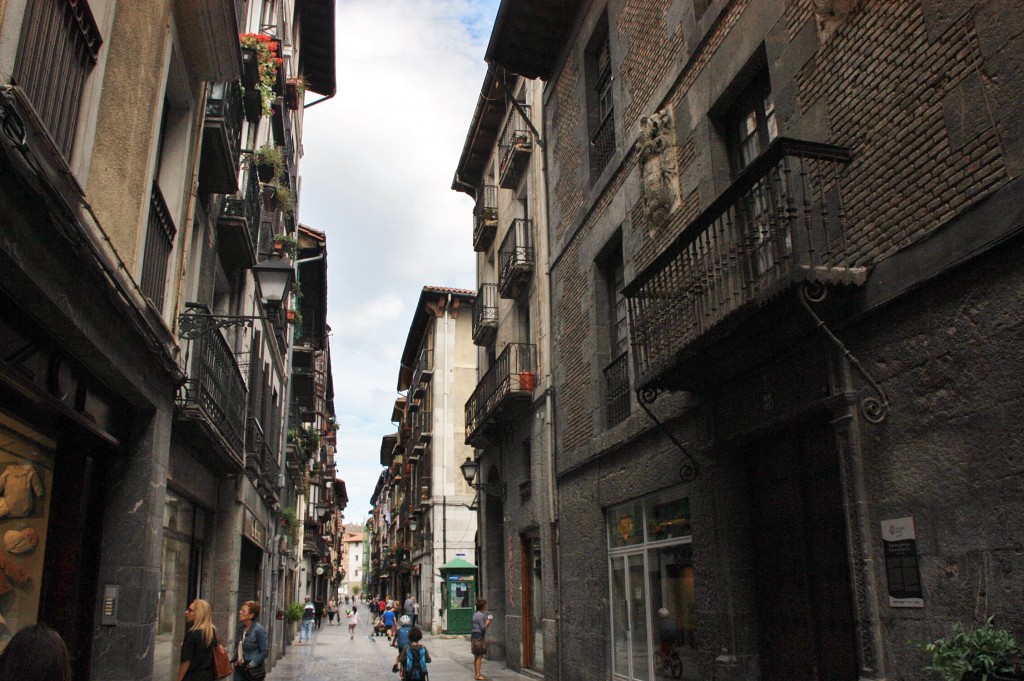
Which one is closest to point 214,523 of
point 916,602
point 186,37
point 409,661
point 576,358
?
point 409,661

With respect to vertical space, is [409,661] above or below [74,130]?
below

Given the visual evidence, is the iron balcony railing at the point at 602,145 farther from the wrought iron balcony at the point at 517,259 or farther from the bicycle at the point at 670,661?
the bicycle at the point at 670,661

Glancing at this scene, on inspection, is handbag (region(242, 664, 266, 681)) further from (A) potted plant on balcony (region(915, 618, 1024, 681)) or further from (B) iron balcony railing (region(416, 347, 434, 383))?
(B) iron balcony railing (region(416, 347, 434, 383))

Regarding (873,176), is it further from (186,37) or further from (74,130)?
(186,37)

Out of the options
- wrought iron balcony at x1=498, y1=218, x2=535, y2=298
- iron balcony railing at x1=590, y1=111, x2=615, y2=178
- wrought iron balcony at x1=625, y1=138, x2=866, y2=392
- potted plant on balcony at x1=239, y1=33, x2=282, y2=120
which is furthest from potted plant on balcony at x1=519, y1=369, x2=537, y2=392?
wrought iron balcony at x1=625, y1=138, x2=866, y2=392

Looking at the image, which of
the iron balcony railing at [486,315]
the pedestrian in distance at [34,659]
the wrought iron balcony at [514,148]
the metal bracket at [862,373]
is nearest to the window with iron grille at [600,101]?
the wrought iron balcony at [514,148]

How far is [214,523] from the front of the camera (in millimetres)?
13258

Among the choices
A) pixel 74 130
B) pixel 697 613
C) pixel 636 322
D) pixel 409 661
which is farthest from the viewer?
pixel 409 661

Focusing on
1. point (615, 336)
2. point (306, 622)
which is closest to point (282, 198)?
point (615, 336)

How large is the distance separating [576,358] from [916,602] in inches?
329

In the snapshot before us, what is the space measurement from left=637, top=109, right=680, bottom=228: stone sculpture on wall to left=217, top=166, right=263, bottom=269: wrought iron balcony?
565 centimetres

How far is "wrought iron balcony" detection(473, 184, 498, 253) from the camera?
21.9m

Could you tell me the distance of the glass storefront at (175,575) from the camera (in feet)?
31.0

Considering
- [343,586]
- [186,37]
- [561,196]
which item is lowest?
[343,586]
